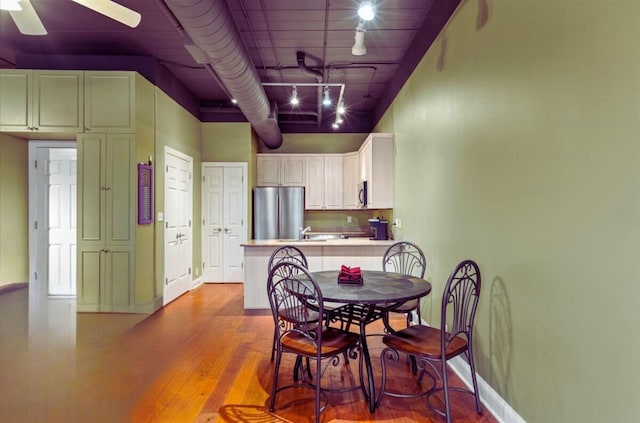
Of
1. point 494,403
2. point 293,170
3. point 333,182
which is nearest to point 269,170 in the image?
point 293,170

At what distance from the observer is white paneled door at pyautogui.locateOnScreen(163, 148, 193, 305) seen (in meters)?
4.70

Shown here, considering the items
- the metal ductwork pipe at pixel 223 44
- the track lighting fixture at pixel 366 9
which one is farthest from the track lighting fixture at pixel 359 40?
the metal ductwork pipe at pixel 223 44

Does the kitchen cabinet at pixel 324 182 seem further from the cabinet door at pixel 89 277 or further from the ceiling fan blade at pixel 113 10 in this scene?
the ceiling fan blade at pixel 113 10

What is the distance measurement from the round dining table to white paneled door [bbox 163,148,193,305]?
2.92 m

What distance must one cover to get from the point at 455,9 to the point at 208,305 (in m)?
4.37

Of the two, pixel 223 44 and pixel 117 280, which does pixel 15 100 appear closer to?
pixel 117 280

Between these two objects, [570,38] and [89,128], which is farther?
[89,128]

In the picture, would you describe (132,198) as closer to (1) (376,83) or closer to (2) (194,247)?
(2) (194,247)

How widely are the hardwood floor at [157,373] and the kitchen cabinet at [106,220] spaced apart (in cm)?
27

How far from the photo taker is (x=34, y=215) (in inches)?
180

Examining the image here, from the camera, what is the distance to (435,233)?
9.94ft

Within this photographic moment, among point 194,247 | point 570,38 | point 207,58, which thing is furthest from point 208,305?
point 570,38

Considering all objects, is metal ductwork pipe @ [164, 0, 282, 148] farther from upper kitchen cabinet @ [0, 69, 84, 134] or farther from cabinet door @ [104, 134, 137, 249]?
upper kitchen cabinet @ [0, 69, 84, 134]

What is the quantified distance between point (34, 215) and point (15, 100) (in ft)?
5.11
